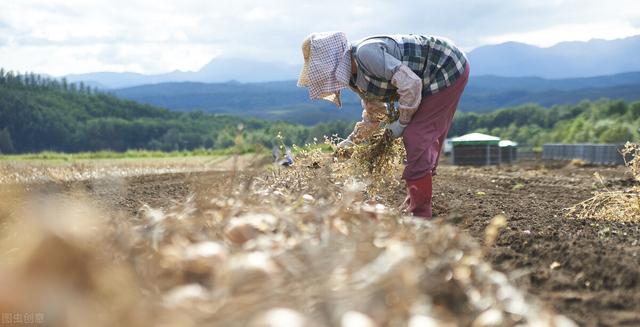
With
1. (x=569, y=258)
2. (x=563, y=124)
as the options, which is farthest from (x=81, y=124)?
(x=569, y=258)

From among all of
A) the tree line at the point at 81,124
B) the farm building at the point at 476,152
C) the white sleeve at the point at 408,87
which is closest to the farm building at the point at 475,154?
the farm building at the point at 476,152

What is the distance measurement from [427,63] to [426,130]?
16.3 inches

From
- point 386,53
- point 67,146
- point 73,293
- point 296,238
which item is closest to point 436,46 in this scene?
point 386,53

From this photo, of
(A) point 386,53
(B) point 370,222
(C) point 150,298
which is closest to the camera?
(C) point 150,298

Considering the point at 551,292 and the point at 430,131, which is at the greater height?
the point at 430,131

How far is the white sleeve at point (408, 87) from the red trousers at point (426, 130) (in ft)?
0.39

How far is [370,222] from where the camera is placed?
243cm

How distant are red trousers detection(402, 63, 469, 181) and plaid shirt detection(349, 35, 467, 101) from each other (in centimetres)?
5

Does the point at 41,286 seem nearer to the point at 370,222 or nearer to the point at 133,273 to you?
the point at 133,273

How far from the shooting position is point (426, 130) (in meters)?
4.23

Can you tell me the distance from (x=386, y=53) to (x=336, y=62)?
322mm

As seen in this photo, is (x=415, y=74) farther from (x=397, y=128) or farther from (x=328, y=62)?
(x=328, y=62)

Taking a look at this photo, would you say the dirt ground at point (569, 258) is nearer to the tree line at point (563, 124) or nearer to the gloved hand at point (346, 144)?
the gloved hand at point (346, 144)

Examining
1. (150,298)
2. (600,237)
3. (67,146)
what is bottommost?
(67,146)
